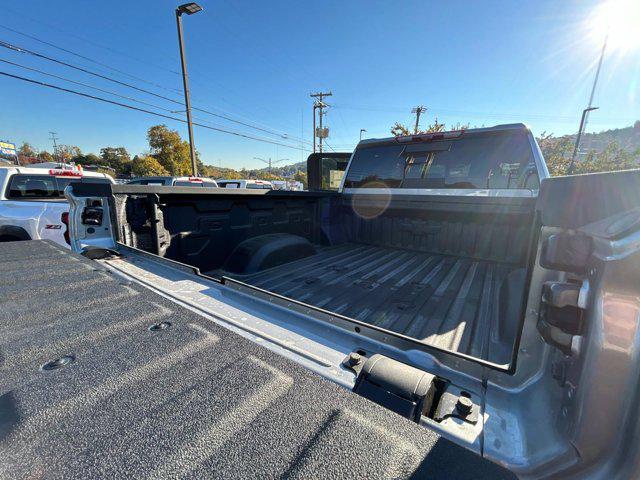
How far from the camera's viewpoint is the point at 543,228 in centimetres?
90

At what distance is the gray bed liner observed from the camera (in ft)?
2.02

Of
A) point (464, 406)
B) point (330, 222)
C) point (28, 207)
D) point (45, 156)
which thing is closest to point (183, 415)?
point (464, 406)

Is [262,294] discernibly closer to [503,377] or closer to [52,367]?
[52,367]

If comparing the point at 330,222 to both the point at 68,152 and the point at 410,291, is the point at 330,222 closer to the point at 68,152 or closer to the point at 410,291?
the point at 410,291

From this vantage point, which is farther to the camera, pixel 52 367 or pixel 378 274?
pixel 378 274

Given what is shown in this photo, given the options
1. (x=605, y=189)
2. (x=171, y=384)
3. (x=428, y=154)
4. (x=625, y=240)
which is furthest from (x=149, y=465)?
(x=428, y=154)

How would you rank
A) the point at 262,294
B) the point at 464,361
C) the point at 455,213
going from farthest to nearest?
the point at 455,213
the point at 262,294
the point at 464,361

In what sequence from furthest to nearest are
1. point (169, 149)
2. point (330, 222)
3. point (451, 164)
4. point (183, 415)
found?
point (169, 149), point (330, 222), point (451, 164), point (183, 415)

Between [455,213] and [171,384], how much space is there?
342cm

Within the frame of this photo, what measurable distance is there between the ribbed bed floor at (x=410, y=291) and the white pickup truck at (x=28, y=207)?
4.32m

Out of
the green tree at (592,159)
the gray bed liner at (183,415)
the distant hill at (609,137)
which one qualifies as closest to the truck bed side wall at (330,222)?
the gray bed liner at (183,415)

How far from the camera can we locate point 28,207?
17.0 ft

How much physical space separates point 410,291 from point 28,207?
6734 mm

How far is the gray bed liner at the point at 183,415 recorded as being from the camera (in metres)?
0.62
